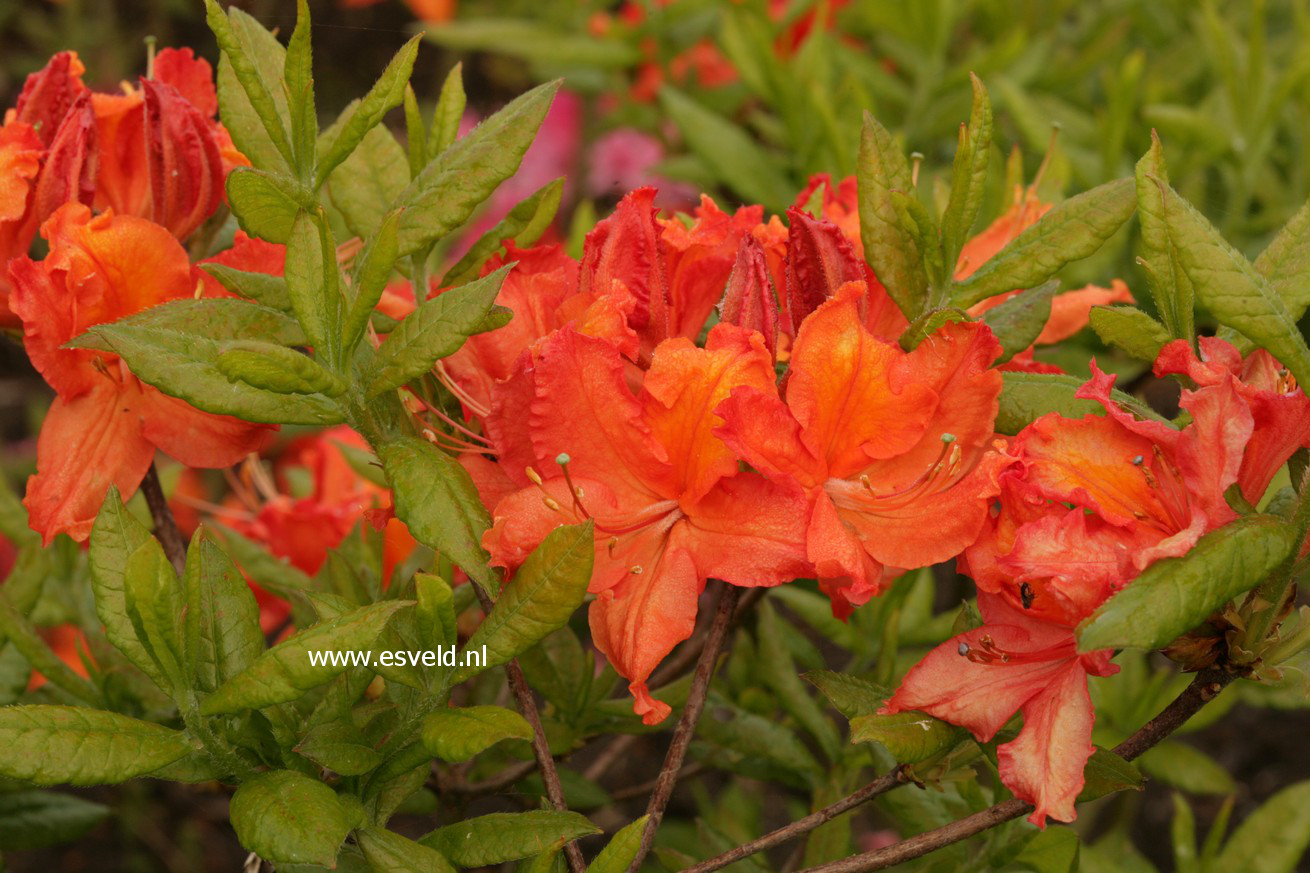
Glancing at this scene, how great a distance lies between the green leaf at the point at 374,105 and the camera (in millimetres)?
1098

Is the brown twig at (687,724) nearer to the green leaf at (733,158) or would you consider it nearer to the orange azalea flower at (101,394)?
the orange azalea flower at (101,394)

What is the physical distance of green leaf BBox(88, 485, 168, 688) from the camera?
1.09m

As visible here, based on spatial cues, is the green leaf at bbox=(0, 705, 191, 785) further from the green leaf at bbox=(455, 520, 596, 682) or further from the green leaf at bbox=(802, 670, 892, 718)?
the green leaf at bbox=(802, 670, 892, 718)

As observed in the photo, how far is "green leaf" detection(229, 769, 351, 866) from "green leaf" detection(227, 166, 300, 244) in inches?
16.6

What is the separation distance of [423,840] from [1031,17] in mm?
2346

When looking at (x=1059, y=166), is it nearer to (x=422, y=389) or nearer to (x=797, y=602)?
(x=797, y=602)

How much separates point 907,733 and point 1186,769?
1.11 m

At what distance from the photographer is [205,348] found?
1.05 metres

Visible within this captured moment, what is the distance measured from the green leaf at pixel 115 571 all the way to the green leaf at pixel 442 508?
0.21 m

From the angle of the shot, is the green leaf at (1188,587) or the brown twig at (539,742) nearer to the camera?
the green leaf at (1188,587)

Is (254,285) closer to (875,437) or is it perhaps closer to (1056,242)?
(875,437)

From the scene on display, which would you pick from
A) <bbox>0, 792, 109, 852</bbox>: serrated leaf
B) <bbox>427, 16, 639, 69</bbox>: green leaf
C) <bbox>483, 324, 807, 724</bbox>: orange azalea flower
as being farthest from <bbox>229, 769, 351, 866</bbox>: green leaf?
<bbox>427, 16, 639, 69</bbox>: green leaf

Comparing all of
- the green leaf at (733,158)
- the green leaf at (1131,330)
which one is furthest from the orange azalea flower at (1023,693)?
the green leaf at (733,158)

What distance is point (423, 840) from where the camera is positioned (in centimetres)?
120
